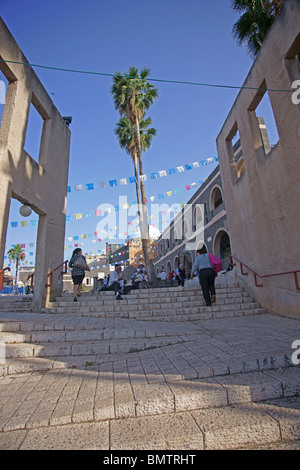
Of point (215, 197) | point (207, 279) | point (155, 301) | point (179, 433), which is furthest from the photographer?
point (215, 197)

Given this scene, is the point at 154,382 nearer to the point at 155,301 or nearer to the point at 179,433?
the point at 179,433

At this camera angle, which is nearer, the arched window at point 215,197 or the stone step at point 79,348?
the stone step at point 79,348

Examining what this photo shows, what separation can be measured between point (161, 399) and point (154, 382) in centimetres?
39

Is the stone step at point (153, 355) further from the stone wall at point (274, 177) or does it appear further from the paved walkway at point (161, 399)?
the stone wall at point (274, 177)

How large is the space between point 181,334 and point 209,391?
2167 millimetres

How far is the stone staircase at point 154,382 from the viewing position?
215 centimetres

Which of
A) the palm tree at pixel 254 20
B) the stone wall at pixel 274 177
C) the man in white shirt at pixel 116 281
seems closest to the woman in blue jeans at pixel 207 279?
the stone wall at pixel 274 177

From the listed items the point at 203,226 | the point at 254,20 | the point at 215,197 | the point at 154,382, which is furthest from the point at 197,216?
the point at 154,382

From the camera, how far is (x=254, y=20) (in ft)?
31.6

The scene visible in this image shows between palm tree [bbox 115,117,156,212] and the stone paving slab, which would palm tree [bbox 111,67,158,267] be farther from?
the stone paving slab

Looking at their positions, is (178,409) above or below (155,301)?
below

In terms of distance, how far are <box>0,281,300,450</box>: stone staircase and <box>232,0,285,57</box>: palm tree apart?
33.6 feet

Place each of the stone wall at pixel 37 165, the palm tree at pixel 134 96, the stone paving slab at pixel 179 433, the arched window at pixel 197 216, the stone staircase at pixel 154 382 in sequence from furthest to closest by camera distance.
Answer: the arched window at pixel 197 216 → the palm tree at pixel 134 96 → the stone wall at pixel 37 165 → the stone staircase at pixel 154 382 → the stone paving slab at pixel 179 433
